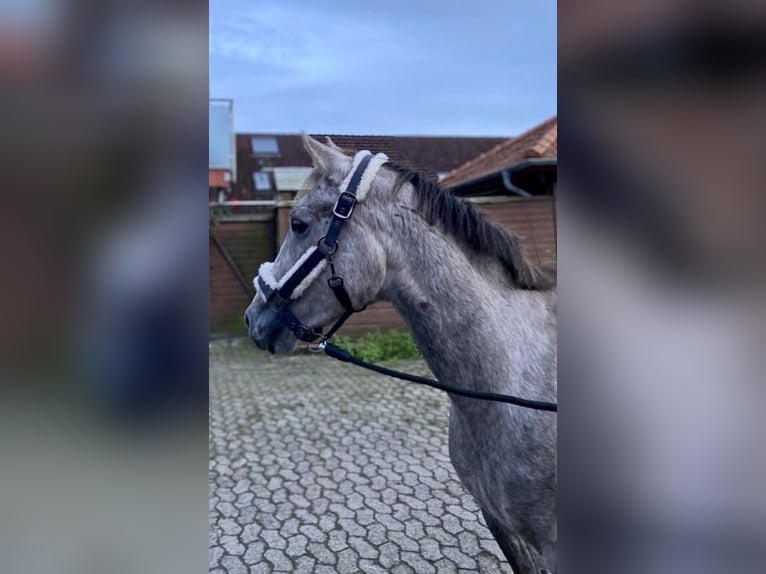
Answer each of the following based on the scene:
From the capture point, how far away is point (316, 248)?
156 cm

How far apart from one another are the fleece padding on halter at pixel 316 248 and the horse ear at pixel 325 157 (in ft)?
0.16

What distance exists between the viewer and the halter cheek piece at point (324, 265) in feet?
5.04

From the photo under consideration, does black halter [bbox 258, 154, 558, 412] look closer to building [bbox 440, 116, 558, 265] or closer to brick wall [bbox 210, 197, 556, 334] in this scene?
building [bbox 440, 116, 558, 265]

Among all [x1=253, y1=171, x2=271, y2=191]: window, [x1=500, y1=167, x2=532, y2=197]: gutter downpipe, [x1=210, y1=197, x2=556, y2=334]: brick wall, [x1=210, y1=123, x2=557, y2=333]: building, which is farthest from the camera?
[x1=500, y1=167, x2=532, y2=197]: gutter downpipe

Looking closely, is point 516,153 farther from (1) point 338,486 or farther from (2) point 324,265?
(2) point 324,265

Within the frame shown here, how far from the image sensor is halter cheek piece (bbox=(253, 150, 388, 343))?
5.04 ft

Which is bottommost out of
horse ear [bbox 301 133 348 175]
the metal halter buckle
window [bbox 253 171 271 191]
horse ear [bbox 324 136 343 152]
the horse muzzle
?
the horse muzzle

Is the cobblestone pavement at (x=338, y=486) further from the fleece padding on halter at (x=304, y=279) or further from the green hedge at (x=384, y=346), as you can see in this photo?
the fleece padding on halter at (x=304, y=279)

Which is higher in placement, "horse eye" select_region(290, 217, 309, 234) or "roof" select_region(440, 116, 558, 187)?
"roof" select_region(440, 116, 558, 187)
